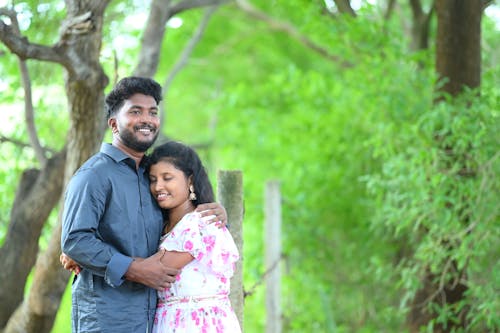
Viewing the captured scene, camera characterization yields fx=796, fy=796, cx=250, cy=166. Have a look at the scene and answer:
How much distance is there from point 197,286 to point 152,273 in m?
0.26

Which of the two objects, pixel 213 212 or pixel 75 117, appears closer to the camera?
pixel 213 212

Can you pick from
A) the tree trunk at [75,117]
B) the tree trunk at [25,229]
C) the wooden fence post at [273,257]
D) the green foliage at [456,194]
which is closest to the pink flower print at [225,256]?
the tree trunk at [75,117]

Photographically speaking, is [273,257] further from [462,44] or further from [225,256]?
[225,256]

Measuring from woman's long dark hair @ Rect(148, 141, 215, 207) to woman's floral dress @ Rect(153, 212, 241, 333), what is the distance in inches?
5.6

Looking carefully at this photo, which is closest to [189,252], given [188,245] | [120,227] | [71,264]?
[188,245]

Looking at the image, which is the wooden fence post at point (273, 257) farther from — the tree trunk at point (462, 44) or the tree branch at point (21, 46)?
the tree branch at point (21, 46)

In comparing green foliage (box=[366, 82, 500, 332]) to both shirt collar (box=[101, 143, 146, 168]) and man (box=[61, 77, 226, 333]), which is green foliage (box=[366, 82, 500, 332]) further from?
shirt collar (box=[101, 143, 146, 168])

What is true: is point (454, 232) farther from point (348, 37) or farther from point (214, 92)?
point (214, 92)

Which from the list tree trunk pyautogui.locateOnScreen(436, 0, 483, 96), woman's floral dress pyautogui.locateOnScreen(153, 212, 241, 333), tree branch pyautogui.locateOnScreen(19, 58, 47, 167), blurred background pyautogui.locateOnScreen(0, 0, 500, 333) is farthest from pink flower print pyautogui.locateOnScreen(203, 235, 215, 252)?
tree trunk pyautogui.locateOnScreen(436, 0, 483, 96)

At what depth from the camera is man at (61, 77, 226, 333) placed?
9.09ft

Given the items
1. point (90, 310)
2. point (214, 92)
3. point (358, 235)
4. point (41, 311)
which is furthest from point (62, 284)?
point (214, 92)

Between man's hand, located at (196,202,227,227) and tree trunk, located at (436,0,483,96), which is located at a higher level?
tree trunk, located at (436,0,483,96)

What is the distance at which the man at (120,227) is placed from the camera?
9.09 feet

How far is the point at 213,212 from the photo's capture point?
306 cm
